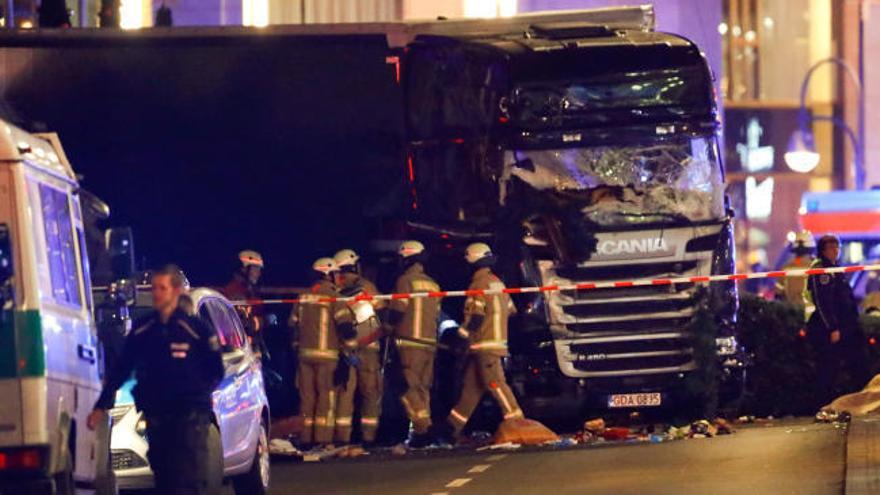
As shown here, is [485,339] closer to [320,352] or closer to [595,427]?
[595,427]

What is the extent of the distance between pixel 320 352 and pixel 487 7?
18.0m

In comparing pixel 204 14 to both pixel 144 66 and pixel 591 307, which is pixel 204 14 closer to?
pixel 144 66

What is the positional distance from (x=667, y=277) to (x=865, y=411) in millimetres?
2136

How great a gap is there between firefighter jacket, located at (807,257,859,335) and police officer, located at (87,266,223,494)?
951cm

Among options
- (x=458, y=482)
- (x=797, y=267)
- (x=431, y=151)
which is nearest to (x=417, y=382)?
(x=431, y=151)

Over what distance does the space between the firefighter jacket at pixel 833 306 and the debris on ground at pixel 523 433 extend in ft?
10.1

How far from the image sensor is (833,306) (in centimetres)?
2083

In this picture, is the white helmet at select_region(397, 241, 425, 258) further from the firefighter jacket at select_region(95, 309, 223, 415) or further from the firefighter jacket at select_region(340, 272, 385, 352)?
the firefighter jacket at select_region(95, 309, 223, 415)

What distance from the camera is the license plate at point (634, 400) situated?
1991 cm

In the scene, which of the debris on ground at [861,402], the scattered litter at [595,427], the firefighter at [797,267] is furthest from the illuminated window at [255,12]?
the debris on ground at [861,402]

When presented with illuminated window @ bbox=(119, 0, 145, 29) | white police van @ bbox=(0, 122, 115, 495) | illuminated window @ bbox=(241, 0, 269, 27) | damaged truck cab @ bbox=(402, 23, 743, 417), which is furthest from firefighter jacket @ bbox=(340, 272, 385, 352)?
illuminated window @ bbox=(241, 0, 269, 27)

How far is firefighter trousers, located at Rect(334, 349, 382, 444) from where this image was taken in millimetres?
19844

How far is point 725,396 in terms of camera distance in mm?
20188

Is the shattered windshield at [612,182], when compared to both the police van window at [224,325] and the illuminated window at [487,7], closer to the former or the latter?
the police van window at [224,325]
